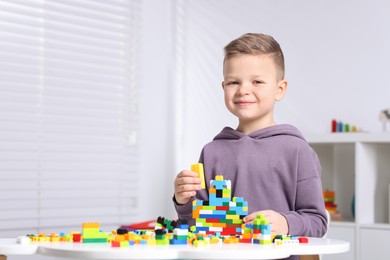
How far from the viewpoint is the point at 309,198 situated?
1.48 meters

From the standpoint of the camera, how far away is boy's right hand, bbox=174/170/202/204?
4.56 feet

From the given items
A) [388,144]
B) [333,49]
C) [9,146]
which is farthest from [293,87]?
Answer: [9,146]

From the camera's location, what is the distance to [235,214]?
1.34 m

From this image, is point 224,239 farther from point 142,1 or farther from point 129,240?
point 142,1

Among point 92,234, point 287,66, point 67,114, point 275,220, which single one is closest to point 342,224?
point 287,66

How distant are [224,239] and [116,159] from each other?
2.20 m

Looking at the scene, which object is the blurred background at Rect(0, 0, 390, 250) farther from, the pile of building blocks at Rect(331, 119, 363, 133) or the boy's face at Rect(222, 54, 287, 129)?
the boy's face at Rect(222, 54, 287, 129)

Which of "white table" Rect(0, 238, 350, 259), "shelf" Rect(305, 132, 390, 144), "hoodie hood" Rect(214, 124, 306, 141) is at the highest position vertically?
"shelf" Rect(305, 132, 390, 144)

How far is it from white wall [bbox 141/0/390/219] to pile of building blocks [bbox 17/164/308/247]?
1871mm

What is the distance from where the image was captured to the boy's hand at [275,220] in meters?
1.31

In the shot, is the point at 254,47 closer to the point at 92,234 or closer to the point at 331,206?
the point at 92,234

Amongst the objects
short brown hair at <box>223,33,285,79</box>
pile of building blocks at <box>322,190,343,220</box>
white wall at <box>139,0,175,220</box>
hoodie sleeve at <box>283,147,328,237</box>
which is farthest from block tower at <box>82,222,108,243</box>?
white wall at <box>139,0,175,220</box>

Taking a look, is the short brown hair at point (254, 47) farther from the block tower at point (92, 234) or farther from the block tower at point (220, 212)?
the block tower at point (92, 234)

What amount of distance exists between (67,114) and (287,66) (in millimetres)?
1073
